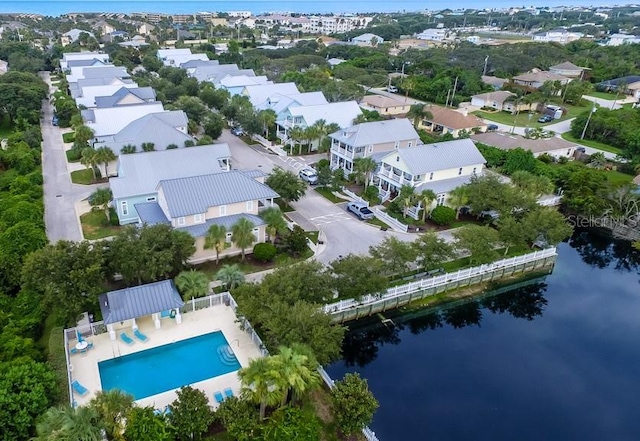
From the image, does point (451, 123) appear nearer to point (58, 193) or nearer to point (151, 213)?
point (151, 213)

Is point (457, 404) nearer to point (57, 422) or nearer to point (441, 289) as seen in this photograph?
point (441, 289)

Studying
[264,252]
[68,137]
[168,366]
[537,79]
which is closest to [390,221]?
[264,252]

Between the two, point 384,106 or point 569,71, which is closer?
point 384,106

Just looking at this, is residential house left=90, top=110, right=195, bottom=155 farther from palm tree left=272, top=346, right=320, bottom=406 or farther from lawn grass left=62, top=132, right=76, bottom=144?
palm tree left=272, top=346, right=320, bottom=406

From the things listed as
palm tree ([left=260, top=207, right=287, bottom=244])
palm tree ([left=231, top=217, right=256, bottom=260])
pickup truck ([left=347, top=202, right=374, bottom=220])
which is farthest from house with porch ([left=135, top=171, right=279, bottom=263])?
pickup truck ([left=347, top=202, right=374, bottom=220])

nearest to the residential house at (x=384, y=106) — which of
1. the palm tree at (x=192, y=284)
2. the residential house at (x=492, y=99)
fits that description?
the residential house at (x=492, y=99)

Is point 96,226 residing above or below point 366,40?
above
